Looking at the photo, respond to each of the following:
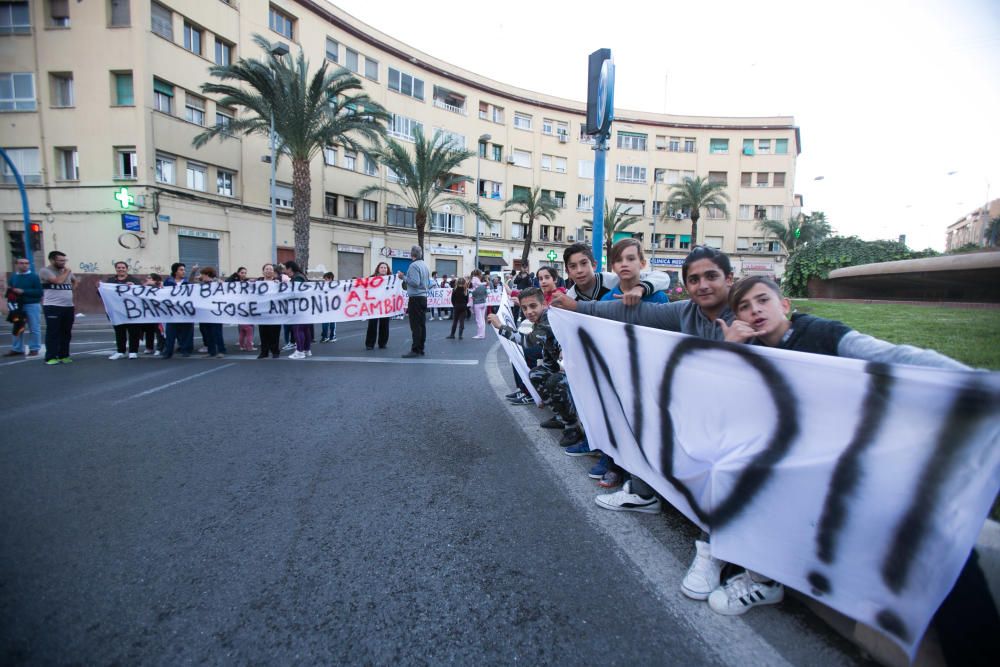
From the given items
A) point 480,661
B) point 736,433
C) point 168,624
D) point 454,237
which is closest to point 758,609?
point 736,433

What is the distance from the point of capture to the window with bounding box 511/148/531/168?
41938 millimetres

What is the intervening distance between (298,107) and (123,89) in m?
7.48

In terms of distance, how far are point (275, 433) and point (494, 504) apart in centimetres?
232

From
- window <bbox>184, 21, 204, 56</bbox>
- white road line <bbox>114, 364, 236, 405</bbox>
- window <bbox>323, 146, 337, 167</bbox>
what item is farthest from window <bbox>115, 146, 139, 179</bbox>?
white road line <bbox>114, 364, 236, 405</bbox>

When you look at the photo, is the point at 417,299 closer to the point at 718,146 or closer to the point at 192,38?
the point at 192,38

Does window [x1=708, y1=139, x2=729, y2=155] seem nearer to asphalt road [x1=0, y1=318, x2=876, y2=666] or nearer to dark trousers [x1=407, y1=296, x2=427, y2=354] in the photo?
dark trousers [x1=407, y1=296, x2=427, y2=354]

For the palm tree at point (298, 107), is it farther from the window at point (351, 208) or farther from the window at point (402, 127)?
the window at point (402, 127)

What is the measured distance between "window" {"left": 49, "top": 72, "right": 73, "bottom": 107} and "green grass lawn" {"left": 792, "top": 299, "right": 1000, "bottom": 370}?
92.5 ft

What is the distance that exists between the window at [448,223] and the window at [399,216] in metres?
1.89

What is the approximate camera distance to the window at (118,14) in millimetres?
20141

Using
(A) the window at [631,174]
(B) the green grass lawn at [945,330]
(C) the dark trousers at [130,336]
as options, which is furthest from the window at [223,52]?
(A) the window at [631,174]

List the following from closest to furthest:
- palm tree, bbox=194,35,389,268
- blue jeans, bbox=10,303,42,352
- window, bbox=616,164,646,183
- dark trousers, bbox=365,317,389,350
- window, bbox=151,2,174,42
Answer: blue jeans, bbox=10,303,42,352
dark trousers, bbox=365,317,389,350
palm tree, bbox=194,35,389,268
window, bbox=151,2,174,42
window, bbox=616,164,646,183

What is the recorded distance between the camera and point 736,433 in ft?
6.76

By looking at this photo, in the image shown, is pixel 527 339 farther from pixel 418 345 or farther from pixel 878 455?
pixel 418 345
